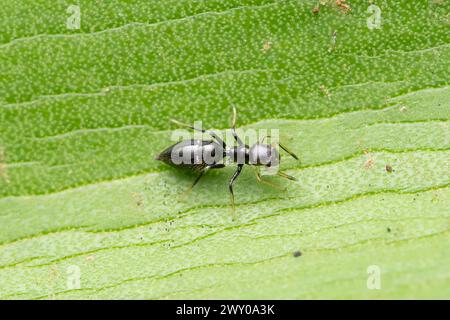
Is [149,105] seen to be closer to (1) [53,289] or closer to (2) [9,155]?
(2) [9,155]

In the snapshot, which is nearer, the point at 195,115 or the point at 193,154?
the point at 193,154

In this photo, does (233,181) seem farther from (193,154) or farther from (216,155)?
(193,154)

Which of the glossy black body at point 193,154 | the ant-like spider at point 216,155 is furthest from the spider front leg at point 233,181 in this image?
the glossy black body at point 193,154

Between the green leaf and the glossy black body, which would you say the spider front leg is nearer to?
the green leaf

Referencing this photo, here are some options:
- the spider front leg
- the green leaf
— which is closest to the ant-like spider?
the spider front leg

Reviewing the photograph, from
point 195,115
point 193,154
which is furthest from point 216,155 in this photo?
point 195,115

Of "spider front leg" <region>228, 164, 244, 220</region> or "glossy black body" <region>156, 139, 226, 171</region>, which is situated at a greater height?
"glossy black body" <region>156, 139, 226, 171</region>
